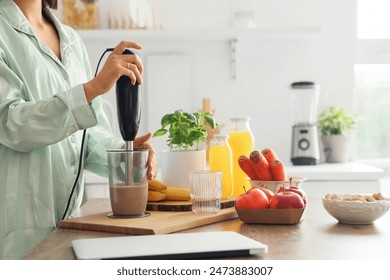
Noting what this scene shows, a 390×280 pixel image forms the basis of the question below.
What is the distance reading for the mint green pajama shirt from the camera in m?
1.46

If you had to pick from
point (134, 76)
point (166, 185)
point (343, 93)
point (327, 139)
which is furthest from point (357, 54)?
point (134, 76)

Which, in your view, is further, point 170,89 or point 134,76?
point 170,89

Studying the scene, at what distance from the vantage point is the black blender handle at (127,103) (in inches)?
57.1

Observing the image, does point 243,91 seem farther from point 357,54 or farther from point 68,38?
point 68,38

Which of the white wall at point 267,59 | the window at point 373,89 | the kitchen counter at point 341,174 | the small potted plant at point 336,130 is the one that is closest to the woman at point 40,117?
the kitchen counter at point 341,174

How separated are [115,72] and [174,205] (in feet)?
1.36

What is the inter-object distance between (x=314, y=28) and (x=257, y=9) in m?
0.42

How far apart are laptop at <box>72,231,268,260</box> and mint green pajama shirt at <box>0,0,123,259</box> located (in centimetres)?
37

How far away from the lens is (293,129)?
3.43m

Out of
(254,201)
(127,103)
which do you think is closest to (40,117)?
(127,103)

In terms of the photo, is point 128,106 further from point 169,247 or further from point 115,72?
point 169,247

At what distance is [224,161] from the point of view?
1.75 metres

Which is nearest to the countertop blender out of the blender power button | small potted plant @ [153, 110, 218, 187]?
the blender power button

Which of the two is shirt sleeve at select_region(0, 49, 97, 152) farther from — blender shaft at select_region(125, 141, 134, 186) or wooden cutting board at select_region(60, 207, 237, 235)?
wooden cutting board at select_region(60, 207, 237, 235)
